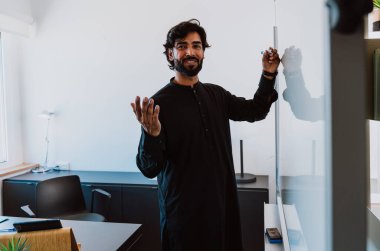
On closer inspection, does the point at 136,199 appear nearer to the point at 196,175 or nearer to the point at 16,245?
the point at 196,175

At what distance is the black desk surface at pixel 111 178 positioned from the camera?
283 centimetres

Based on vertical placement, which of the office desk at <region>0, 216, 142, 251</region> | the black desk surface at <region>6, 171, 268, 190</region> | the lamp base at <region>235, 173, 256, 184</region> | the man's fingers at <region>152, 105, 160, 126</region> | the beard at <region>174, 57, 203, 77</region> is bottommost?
the office desk at <region>0, 216, 142, 251</region>

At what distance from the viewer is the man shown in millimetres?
1565

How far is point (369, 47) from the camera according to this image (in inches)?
30.5

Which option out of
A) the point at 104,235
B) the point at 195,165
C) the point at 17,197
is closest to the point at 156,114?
the point at 195,165

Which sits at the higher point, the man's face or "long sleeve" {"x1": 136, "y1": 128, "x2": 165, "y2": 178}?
the man's face

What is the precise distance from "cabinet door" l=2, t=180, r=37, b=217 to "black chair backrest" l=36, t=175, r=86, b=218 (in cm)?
40

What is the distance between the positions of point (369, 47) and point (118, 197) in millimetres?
2609

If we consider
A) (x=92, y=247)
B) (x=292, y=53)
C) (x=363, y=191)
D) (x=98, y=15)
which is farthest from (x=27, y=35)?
(x=363, y=191)

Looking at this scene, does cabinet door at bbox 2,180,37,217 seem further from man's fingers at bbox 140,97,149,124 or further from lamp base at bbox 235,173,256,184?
man's fingers at bbox 140,97,149,124

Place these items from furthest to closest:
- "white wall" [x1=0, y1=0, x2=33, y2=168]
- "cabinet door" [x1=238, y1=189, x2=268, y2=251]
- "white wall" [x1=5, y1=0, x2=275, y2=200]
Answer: "white wall" [x1=0, y1=0, x2=33, y2=168] < "white wall" [x1=5, y1=0, x2=275, y2=200] < "cabinet door" [x1=238, y1=189, x2=268, y2=251]

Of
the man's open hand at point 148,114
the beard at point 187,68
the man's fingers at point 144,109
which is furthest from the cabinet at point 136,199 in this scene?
the man's fingers at point 144,109

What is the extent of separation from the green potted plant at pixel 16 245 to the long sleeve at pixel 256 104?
45.2 inches

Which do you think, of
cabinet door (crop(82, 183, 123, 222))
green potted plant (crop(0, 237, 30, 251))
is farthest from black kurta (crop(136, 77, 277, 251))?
cabinet door (crop(82, 183, 123, 222))
